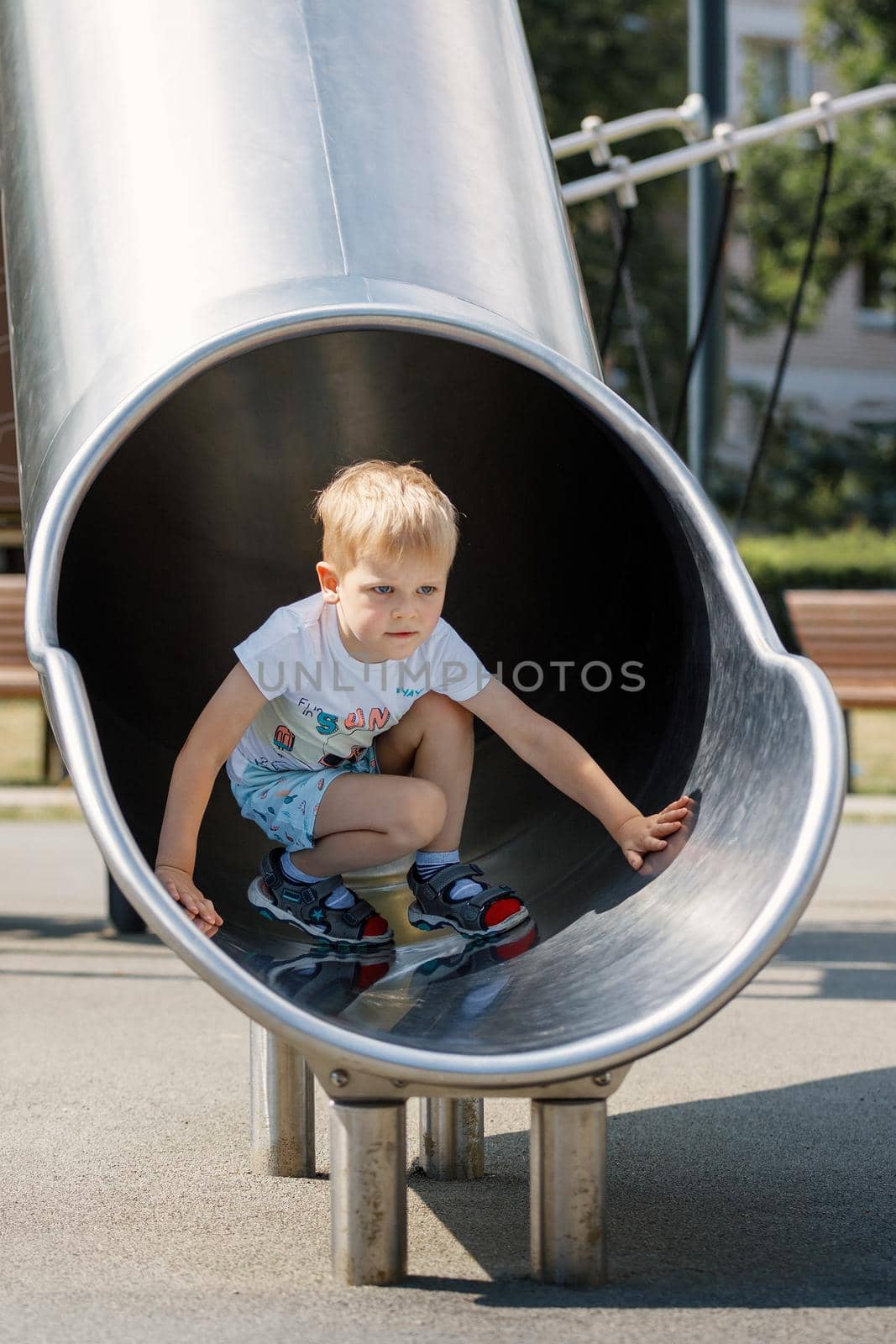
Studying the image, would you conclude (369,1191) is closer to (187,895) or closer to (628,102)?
(187,895)

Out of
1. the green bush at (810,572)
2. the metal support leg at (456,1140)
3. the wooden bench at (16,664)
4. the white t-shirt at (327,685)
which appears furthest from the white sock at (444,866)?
the green bush at (810,572)

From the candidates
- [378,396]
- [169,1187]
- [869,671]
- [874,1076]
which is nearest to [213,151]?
[378,396]

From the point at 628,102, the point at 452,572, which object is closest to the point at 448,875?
the point at 452,572

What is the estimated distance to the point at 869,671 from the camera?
29.5ft

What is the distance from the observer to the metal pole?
742 centimetres

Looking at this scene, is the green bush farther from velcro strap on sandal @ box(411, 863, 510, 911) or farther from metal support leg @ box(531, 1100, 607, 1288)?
metal support leg @ box(531, 1100, 607, 1288)

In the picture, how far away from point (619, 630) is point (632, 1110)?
1.04 metres

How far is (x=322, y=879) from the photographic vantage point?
10.1ft

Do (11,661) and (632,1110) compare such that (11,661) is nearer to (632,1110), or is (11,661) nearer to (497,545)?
(497,545)

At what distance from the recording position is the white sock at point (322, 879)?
10.0ft

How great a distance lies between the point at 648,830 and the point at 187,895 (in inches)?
31.8

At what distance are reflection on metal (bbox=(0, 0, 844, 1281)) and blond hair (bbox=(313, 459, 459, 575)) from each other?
0.96 feet

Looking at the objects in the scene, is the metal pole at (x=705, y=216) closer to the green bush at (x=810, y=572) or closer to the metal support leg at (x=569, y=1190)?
the green bush at (x=810, y=572)

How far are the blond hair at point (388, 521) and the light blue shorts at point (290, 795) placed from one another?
0.43 metres
